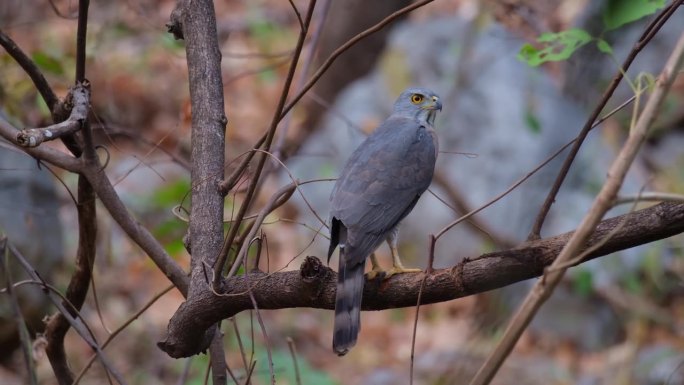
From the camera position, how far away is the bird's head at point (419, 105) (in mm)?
4139

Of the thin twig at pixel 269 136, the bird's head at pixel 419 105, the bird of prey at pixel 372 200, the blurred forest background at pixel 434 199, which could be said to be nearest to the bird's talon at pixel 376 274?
the bird of prey at pixel 372 200

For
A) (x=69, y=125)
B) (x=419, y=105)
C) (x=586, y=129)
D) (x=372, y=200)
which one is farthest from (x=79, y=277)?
(x=419, y=105)

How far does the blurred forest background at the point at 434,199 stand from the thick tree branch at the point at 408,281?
10.2 feet

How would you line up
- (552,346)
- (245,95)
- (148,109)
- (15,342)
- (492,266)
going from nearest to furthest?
(492,266) < (15,342) < (552,346) < (148,109) < (245,95)

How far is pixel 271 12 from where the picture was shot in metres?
11.4

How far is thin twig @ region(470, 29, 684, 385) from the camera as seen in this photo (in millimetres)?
1467

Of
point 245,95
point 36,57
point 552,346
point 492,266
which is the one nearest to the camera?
point 492,266

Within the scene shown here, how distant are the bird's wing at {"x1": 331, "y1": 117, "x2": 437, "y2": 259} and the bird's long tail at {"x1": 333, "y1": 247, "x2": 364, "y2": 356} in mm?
257

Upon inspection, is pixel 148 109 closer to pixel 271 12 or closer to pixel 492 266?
pixel 271 12

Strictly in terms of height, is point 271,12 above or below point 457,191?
above

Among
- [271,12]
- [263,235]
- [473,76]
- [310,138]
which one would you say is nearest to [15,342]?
[310,138]

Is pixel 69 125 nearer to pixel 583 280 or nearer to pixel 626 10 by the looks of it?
pixel 626 10

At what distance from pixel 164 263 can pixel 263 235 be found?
1.29 ft

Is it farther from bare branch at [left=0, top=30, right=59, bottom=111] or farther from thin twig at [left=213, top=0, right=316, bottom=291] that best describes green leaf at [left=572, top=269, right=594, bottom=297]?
bare branch at [left=0, top=30, right=59, bottom=111]
